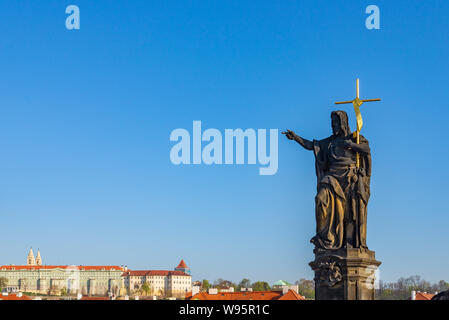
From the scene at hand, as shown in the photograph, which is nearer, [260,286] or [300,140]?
[300,140]

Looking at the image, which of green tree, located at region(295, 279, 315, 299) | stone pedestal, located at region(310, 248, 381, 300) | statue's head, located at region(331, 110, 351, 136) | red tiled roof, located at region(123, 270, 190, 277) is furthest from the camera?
red tiled roof, located at region(123, 270, 190, 277)

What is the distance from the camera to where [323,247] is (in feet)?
47.2

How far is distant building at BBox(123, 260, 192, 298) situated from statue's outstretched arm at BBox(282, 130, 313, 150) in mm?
170322

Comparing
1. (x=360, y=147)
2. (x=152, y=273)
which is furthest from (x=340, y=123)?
(x=152, y=273)

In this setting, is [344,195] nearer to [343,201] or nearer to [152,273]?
[343,201]

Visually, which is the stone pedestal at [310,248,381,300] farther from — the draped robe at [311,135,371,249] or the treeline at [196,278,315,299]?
the treeline at [196,278,315,299]

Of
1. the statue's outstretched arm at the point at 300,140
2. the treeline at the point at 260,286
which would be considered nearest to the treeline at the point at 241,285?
the treeline at the point at 260,286

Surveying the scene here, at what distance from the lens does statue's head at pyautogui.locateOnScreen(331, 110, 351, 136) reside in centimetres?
1488

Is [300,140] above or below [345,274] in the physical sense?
above

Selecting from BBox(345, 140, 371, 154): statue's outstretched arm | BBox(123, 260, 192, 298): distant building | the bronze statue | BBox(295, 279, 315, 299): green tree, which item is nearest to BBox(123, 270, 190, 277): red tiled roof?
BBox(123, 260, 192, 298): distant building

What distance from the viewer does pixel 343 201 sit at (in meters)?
14.5

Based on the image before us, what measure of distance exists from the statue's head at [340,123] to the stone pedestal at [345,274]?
7.62 ft

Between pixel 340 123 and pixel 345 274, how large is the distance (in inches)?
115
